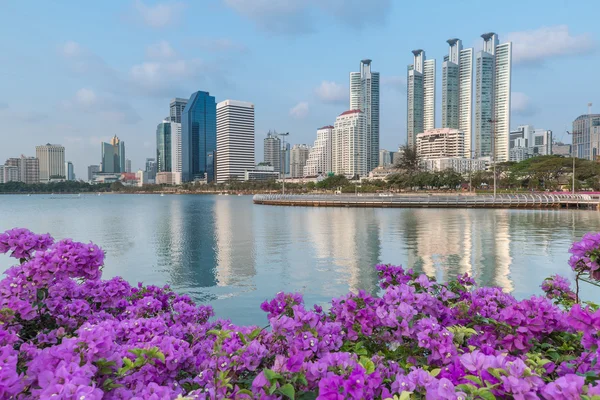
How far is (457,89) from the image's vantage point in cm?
16412

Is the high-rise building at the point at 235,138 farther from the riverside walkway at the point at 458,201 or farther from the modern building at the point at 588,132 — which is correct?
the riverside walkway at the point at 458,201

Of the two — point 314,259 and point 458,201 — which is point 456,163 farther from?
point 314,259

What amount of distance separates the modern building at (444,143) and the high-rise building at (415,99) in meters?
26.5

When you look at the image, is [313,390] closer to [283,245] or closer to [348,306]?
[348,306]

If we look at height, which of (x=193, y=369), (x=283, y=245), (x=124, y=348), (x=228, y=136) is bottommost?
(x=283, y=245)

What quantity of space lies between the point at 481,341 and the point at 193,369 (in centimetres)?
176

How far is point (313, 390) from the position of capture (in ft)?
6.25

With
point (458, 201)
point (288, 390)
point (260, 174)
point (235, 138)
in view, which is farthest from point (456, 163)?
point (288, 390)

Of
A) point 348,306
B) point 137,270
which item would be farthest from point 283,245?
point 348,306

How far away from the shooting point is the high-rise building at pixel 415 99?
7101 inches

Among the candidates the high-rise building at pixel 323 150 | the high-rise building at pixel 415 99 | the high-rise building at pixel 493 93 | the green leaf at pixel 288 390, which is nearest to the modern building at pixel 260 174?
the high-rise building at pixel 323 150

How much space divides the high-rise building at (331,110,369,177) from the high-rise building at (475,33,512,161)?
1776 inches

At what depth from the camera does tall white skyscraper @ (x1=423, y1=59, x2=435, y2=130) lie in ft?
585

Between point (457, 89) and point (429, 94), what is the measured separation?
17015 mm
